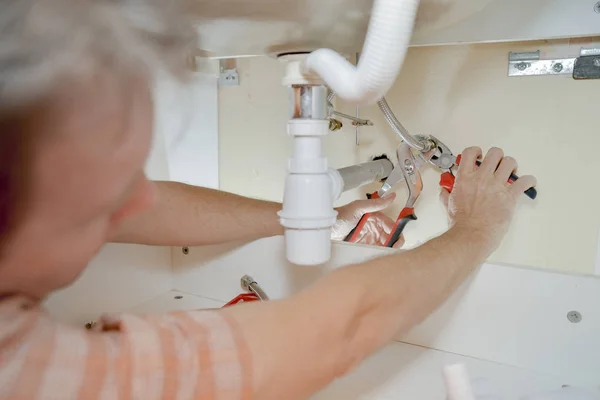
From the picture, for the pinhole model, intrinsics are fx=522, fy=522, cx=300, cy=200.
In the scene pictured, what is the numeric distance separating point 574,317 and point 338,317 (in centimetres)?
36

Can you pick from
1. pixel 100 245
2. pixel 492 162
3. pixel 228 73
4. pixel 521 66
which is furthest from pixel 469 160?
pixel 228 73

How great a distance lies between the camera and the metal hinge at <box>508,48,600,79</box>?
86cm

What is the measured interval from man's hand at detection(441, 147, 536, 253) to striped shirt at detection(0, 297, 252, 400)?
0.41 metres

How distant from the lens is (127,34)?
0.30 m

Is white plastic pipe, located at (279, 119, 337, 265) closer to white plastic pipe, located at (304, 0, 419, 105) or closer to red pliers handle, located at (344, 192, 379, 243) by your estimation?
white plastic pipe, located at (304, 0, 419, 105)

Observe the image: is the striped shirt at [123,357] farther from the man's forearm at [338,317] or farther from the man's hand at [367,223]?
the man's hand at [367,223]

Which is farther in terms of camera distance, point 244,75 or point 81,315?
point 244,75

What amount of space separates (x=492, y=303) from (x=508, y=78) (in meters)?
0.46

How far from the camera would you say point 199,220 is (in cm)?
79

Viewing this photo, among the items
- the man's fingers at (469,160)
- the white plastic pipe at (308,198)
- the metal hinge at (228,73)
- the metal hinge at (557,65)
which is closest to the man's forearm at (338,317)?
the white plastic pipe at (308,198)

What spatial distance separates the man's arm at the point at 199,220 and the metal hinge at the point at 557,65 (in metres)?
0.50

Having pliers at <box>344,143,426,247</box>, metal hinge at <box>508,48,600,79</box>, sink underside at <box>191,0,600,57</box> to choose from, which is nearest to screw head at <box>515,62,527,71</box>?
metal hinge at <box>508,48,600,79</box>

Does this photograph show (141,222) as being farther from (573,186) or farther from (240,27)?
(573,186)

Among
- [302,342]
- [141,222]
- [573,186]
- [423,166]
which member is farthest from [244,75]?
[302,342]
